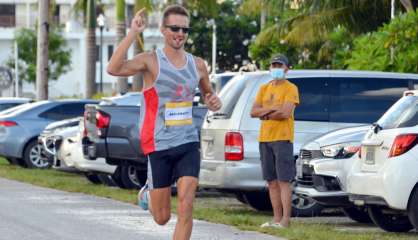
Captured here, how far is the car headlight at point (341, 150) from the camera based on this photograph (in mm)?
15422

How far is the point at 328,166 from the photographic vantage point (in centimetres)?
1533

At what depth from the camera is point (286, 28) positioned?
34.0m

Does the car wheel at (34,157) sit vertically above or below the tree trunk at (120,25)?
below

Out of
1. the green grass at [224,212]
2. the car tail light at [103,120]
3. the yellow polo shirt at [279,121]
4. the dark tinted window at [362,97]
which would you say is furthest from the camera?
the car tail light at [103,120]

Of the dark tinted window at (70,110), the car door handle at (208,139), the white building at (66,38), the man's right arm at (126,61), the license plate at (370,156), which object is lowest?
the white building at (66,38)

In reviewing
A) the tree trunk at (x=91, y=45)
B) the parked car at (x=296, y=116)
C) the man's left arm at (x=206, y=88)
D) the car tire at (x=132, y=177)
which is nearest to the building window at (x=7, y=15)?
the tree trunk at (x=91, y=45)

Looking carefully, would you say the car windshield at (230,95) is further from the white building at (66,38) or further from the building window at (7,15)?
the building window at (7,15)

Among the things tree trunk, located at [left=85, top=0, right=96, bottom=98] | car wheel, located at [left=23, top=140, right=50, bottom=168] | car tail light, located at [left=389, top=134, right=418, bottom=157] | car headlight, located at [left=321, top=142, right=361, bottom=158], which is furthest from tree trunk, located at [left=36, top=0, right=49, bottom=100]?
car tail light, located at [left=389, top=134, right=418, bottom=157]

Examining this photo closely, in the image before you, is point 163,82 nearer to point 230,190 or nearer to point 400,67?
point 230,190

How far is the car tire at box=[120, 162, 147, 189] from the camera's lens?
21.6 m

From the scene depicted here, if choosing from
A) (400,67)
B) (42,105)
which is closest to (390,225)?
(400,67)

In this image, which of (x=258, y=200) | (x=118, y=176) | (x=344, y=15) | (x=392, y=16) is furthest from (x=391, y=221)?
(x=344, y=15)

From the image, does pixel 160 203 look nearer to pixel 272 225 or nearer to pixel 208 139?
pixel 272 225

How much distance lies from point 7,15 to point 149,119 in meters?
80.1
